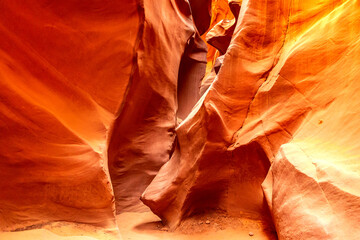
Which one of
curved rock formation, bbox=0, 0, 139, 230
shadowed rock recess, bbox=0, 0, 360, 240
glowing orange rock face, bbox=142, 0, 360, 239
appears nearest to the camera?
glowing orange rock face, bbox=142, 0, 360, 239

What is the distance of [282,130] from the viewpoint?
4.29 metres

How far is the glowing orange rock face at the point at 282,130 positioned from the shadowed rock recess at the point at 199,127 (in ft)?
0.06

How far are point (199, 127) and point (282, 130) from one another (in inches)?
61.1

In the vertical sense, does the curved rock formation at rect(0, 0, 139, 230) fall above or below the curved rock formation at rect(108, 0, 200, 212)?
above

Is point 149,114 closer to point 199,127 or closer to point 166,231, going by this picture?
point 199,127

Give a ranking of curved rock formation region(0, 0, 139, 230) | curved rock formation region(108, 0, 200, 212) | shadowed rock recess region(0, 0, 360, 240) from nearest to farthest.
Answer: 1. shadowed rock recess region(0, 0, 360, 240)
2. curved rock formation region(0, 0, 139, 230)
3. curved rock formation region(108, 0, 200, 212)

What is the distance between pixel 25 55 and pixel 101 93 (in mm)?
1264

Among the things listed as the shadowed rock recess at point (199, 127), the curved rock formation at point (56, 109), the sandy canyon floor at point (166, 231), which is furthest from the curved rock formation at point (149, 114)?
the curved rock formation at point (56, 109)

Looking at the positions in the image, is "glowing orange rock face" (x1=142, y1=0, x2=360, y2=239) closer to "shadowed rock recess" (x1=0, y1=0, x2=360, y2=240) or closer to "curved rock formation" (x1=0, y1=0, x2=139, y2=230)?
"shadowed rock recess" (x1=0, y1=0, x2=360, y2=240)

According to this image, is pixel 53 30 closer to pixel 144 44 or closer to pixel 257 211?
pixel 144 44

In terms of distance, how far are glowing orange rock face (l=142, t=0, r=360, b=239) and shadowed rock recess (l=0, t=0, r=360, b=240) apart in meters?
0.02

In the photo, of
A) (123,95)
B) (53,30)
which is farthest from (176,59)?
(53,30)

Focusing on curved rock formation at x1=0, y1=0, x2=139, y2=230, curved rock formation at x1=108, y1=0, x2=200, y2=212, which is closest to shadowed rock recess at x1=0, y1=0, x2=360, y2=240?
curved rock formation at x1=0, y1=0, x2=139, y2=230

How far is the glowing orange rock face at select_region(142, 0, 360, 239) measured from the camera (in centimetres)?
278
